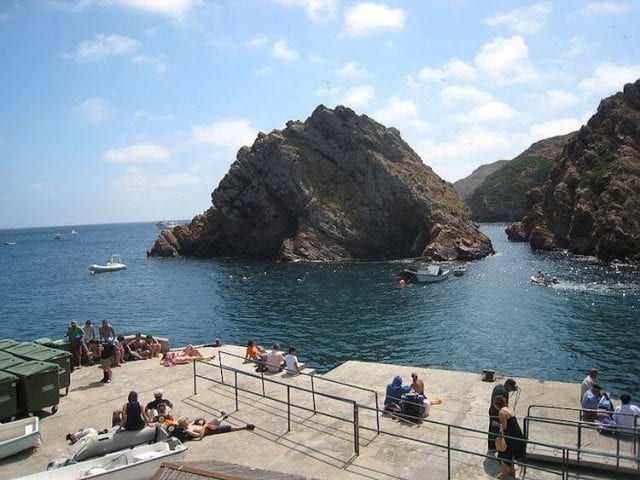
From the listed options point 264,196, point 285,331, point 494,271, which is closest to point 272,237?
point 264,196

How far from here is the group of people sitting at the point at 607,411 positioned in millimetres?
11258

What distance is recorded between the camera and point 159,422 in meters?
13.8

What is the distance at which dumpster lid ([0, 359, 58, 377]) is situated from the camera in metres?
14.6

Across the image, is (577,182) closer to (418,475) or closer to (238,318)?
(238,318)

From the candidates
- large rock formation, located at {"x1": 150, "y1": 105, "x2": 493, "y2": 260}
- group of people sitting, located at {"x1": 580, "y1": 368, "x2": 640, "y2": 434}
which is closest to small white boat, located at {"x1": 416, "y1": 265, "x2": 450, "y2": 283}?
large rock formation, located at {"x1": 150, "y1": 105, "x2": 493, "y2": 260}

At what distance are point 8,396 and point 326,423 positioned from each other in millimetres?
8786

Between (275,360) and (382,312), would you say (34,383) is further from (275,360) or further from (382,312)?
(382,312)

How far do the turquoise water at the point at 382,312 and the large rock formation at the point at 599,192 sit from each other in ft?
19.3

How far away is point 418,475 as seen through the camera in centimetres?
1101

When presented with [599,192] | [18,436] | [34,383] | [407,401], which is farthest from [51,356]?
[599,192]

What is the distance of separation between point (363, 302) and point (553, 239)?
62189mm

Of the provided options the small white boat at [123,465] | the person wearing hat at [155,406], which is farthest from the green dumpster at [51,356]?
the small white boat at [123,465]

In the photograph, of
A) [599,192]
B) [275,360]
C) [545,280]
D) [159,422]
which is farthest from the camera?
[599,192]

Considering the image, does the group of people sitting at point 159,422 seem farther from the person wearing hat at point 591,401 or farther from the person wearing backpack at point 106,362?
the person wearing hat at point 591,401
